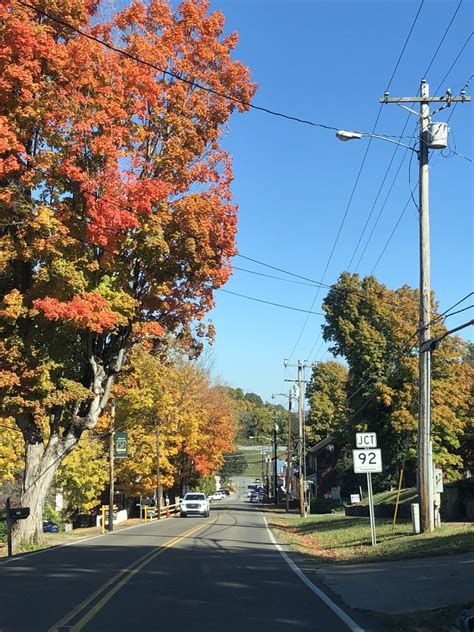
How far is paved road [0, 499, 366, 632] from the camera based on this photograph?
8.33 metres

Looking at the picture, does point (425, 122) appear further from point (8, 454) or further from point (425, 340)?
point (8, 454)

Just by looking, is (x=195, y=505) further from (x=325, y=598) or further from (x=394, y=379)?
(x=325, y=598)

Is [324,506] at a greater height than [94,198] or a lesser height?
lesser

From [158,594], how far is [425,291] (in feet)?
40.7

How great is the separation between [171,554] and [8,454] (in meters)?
21.4

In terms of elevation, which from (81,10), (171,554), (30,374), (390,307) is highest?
(81,10)

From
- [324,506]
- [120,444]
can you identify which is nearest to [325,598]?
[120,444]

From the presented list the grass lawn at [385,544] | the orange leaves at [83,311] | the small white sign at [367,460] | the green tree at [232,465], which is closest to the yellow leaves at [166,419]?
the grass lawn at [385,544]

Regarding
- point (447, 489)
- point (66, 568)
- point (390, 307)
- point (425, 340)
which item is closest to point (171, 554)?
point (66, 568)

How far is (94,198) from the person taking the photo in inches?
762

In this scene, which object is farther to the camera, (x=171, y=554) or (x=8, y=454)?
(x=8, y=454)

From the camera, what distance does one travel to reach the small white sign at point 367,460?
18.3 metres

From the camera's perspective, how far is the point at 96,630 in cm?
781

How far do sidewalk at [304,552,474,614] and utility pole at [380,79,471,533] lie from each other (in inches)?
178
